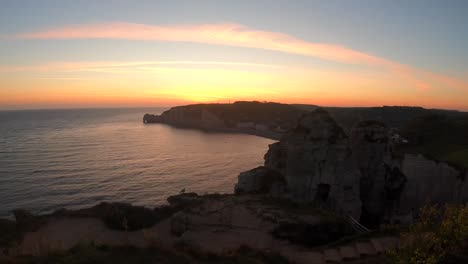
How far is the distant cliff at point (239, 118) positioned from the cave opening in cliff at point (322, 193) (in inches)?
3467

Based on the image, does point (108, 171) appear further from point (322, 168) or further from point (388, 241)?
point (388, 241)

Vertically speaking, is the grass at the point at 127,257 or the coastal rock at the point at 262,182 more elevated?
the grass at the point at 127,257

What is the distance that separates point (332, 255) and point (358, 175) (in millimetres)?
14781

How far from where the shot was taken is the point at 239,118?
5891 inches

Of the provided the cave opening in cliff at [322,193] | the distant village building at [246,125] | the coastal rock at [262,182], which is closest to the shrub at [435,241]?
the cave opening in cliff at [322,193]

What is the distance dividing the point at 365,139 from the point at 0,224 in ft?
91.1

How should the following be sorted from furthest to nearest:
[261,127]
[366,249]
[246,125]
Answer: [246,125] → [261,127] → [366,249]

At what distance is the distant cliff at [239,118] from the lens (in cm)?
13212

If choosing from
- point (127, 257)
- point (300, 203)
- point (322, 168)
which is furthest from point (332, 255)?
point (322, 168)

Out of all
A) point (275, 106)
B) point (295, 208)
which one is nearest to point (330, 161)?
point (295, 208)

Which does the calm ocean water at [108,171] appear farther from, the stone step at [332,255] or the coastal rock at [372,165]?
the stone step at [332,255]

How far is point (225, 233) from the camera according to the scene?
71.3 feet

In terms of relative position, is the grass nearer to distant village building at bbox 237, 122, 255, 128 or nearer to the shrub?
the shrub

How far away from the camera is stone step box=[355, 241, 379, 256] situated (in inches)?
579
